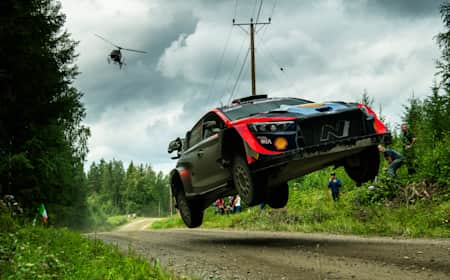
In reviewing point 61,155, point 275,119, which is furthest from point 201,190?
point 61,155

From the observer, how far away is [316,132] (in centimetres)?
677

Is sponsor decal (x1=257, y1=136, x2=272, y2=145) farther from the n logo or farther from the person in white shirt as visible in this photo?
the person in white shirt

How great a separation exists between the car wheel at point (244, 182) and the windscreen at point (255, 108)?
0.90 m

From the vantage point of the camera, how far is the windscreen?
777cm

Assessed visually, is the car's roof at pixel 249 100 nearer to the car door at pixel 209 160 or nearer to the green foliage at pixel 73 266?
the car door at pixel 209 160

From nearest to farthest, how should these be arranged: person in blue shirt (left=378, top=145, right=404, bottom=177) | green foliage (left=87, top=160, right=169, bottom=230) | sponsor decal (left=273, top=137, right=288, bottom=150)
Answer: sponsor decal (left=273, top=137, right=288, bottom=150) → person in blue shirt (left=378, top=145, right=404, bottom=177) → green foliage (left=87, top=160, right=169, bottom=230)

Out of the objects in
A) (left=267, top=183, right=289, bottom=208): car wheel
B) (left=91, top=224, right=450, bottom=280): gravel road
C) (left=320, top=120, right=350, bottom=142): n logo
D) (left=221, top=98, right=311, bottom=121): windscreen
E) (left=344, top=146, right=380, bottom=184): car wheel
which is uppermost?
(left=221, top=98, right=311, bottom=121): windscreen

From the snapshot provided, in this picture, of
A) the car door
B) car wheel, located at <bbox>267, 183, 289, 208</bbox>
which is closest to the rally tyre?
the car door

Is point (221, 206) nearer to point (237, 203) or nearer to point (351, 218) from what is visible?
point (237, 203)

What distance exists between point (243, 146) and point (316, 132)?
1.11 metres

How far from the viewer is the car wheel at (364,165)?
7512mm

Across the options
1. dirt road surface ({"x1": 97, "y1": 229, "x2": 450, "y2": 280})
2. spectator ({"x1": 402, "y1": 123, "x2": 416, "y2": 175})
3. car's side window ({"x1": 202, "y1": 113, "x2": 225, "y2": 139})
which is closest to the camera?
dirt road surface ({"x1": 97, "y1": 229, "x2": 450, "y2": 280})

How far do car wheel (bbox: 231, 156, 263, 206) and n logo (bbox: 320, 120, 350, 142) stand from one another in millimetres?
1204

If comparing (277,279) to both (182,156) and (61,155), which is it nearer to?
(182,156)
